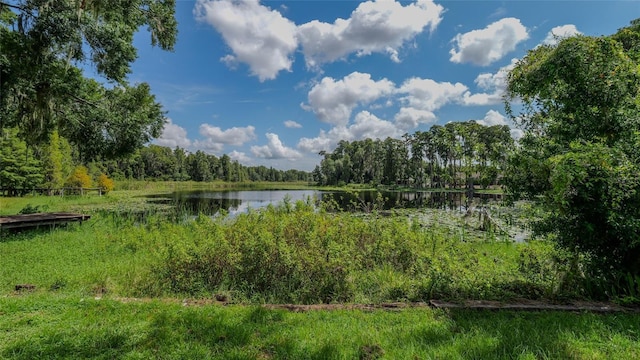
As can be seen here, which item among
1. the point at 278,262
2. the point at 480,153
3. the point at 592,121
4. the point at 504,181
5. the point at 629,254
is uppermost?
the point at 592,121

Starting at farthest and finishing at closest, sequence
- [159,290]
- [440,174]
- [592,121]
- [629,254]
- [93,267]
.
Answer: [93,267] < [440,174] < [159,290] < [592,121] < [629,254]

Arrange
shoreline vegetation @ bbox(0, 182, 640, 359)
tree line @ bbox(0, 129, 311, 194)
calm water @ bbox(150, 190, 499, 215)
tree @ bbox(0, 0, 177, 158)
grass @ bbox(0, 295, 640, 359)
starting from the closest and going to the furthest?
grass @ bbox(0, 295, 640, 359), shoreline vegetation @ bbox(0, 182, 640, 359), tree @ bbox(0, 0, 177, 158), calm water @ bbox(150, 190, 499, 215), tree line @ bbox(0, 129, 311, 194)

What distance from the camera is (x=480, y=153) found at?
16.7 ft

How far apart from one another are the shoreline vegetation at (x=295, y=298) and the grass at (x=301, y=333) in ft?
0.06

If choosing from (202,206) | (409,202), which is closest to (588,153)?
(409,202)

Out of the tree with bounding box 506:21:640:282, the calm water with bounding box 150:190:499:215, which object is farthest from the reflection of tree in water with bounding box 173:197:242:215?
the tree with bounding box 506:21:640:282

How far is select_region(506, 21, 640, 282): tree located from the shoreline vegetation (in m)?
0.66

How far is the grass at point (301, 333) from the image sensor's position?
9.61 ft

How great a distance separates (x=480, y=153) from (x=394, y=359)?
12.1 feet

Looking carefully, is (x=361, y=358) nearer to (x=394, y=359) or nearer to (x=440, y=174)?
(x=394, y=359)

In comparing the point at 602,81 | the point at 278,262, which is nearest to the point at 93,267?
the point at 278,262

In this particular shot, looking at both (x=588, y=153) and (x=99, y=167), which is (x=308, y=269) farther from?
(x=99, y=167)

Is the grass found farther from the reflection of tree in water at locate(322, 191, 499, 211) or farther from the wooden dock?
the wooden dock

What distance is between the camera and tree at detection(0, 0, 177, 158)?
6951 millimetres
